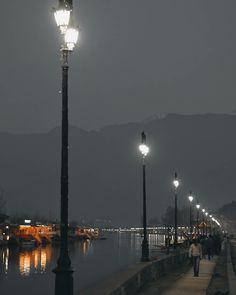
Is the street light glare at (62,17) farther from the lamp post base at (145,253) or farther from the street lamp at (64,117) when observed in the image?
the lamp post base at (145,253)

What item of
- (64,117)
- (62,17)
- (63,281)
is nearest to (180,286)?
(63,281)

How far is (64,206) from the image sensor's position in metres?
15.2

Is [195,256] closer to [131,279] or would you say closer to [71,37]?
[131,279]

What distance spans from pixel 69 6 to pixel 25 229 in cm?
18875

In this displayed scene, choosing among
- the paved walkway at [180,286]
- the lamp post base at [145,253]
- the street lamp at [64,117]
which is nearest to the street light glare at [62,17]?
the street lamp at [64,117]

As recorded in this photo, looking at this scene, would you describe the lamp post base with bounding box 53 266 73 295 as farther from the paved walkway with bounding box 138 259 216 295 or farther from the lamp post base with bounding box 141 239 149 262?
the lamp post base with bounding box 141 239 149 262

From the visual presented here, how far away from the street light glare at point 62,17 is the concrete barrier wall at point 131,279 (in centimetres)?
710

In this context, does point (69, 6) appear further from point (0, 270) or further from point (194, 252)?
point (0, 270)

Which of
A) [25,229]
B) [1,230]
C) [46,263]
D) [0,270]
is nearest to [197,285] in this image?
[0,270]

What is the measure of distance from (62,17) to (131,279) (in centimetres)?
1048

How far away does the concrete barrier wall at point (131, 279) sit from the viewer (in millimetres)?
17705

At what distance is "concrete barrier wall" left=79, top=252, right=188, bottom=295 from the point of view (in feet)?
58.1

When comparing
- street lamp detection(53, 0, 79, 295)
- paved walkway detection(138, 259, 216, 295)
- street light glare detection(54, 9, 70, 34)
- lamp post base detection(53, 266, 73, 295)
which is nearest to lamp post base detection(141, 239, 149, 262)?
paved walkway detection(138, 259, 216, 295)

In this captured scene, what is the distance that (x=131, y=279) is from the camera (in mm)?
21906
